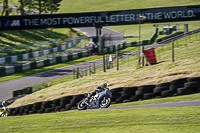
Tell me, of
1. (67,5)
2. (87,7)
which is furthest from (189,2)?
(67,5)

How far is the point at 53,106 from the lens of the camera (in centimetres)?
1582

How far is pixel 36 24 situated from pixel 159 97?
1136 inches

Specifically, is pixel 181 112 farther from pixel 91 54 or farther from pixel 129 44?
pixel 129 44

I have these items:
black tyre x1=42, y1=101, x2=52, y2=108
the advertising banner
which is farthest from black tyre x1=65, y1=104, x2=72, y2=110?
the advertising banner

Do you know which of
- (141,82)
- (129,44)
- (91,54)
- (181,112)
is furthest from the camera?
(129,44)

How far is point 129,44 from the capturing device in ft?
168

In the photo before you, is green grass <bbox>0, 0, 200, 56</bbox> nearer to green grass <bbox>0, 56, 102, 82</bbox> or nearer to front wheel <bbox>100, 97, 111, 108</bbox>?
green grass <bbox>0, 56, 102, 82</bbox>

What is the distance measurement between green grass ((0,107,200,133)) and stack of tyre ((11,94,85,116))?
427 centimetres

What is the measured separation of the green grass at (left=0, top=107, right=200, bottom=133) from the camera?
25.0 feet

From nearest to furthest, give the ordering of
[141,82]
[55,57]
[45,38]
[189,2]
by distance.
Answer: [141,82]
[55,57]
[45,38]
[189,2]

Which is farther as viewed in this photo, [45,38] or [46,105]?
[45,38]

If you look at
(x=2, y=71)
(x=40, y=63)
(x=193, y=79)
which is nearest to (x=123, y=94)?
(x=193, y=79)

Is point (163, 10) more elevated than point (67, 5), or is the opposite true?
point (67, 5)

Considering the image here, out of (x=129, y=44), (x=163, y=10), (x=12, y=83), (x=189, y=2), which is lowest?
(x=12, y=83)
